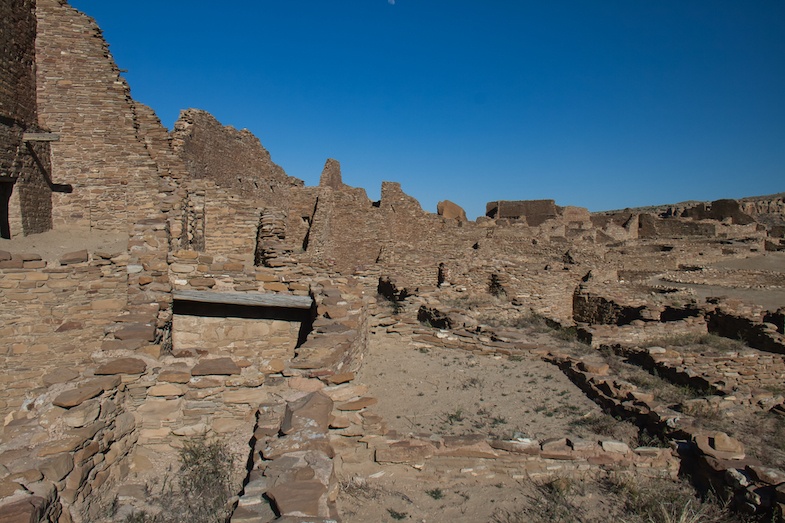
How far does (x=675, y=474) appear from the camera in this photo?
16.2ft

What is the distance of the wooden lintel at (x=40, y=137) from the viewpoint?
9594 millimetres

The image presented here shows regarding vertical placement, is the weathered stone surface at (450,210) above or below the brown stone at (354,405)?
above

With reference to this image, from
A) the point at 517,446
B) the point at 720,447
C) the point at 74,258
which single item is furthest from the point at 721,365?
the point at 74,258

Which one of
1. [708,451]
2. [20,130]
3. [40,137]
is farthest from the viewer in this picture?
[40,137]

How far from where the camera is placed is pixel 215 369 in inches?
182

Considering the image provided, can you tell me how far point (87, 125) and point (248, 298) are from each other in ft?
22.1

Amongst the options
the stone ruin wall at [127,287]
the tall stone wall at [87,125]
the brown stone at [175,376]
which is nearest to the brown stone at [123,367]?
the stone ruin wall at [127,287]

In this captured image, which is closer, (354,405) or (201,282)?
(354,405)

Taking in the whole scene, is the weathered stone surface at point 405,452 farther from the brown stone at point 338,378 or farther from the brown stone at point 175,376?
the brown stone at point 175,376

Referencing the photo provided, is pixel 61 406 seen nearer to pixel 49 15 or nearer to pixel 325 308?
pixel 325 308

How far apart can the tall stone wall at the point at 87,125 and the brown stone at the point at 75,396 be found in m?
7.39

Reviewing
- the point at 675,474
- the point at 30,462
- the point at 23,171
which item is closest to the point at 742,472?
the point at 675,474

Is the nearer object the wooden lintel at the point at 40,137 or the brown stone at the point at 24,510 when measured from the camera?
the brown stone at the point at 24,510

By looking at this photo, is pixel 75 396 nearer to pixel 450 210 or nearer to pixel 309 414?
pixel 309 414
